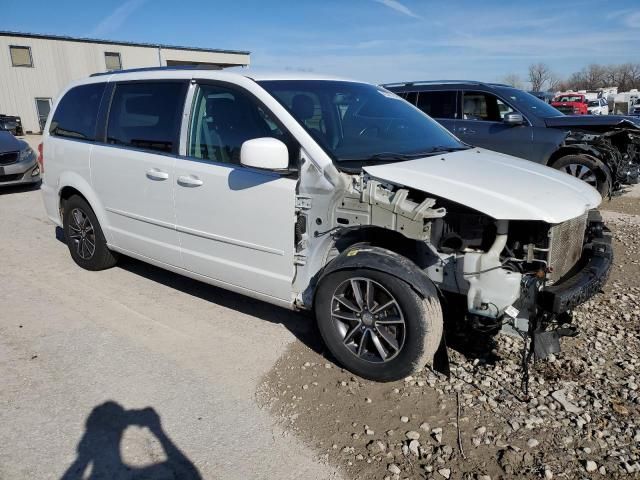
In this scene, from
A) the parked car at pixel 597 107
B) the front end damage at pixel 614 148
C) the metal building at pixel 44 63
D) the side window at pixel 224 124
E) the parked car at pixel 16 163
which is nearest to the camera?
the side window at pixel 224 124

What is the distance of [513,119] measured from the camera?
27.8 feet

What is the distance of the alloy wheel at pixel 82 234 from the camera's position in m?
5.13

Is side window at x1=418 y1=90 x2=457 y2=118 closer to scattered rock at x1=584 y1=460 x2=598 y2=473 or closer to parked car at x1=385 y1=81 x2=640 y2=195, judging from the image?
parked car at x1=385 y1=81 x2=640 y2=195

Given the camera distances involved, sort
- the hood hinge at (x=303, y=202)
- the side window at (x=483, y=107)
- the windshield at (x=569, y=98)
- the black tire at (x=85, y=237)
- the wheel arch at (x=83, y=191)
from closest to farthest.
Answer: the hood hinge at (x=303, y=202), the wheel arch at (x=83, y=191), the black tire at (x=85, y=237), the side window at (x=483, y=107), the windshield at (x=569, y=98)

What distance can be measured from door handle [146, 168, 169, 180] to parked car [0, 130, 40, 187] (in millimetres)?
7302

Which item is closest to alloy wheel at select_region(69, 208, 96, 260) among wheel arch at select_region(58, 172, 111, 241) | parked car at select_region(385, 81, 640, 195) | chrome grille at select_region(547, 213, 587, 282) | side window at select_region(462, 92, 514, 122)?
wheel arch at select_region(58, 172, 111, 241)

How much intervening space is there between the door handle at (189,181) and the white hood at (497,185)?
4.35ft

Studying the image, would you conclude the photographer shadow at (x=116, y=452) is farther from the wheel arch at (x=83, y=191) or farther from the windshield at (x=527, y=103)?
the windshield at (x=527, y=103)

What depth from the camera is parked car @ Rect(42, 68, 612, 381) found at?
3.02 meters

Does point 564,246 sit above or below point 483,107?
below

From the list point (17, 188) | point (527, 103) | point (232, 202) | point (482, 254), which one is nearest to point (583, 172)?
point (527, 103)

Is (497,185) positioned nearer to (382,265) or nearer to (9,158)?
(382,265)

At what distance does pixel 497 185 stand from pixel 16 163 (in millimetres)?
9888


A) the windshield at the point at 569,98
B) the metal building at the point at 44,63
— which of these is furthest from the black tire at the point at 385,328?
the windshield at the point at 569,98
